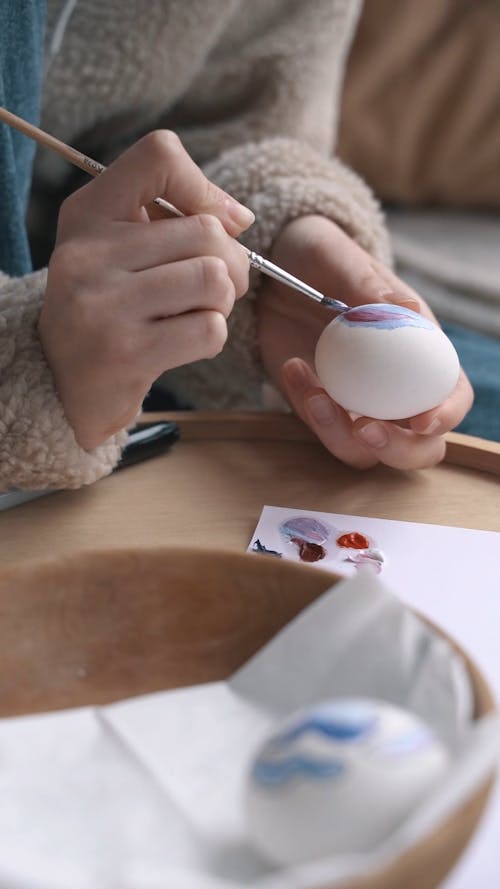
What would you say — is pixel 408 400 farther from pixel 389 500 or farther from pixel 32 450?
pixel 32 450

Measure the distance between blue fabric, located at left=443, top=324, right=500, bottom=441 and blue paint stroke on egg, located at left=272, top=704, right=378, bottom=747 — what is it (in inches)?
20.6

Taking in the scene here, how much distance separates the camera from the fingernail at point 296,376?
615mm

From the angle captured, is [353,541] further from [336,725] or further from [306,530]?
[336,725]

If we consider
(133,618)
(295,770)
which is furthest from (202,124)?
(295,770)

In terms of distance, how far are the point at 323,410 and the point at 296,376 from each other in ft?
0.17

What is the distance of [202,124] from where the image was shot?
37.1 inches

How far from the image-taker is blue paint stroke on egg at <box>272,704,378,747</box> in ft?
0.83

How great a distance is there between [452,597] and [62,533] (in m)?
0.20

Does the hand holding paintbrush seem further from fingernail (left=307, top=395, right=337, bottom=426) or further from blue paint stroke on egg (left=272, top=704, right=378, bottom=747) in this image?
blue paint stroke on egg (left=272, top=704, right=378, bottom=747)

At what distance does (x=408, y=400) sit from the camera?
21.0 inches

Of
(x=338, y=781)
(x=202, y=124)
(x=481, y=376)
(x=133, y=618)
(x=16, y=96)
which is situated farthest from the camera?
(x=202, y=124)

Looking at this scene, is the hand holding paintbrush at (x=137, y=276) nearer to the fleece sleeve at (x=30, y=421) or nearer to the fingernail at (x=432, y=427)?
the fleece sleeve at (x=30, y=421)

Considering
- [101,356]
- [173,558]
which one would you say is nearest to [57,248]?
[101,356]

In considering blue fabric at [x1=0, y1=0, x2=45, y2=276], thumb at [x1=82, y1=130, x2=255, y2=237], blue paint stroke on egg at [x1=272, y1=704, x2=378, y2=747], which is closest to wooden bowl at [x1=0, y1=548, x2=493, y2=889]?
blue paint stroke on egg at [x1=272, y1=704, x2=378, y2=747]
